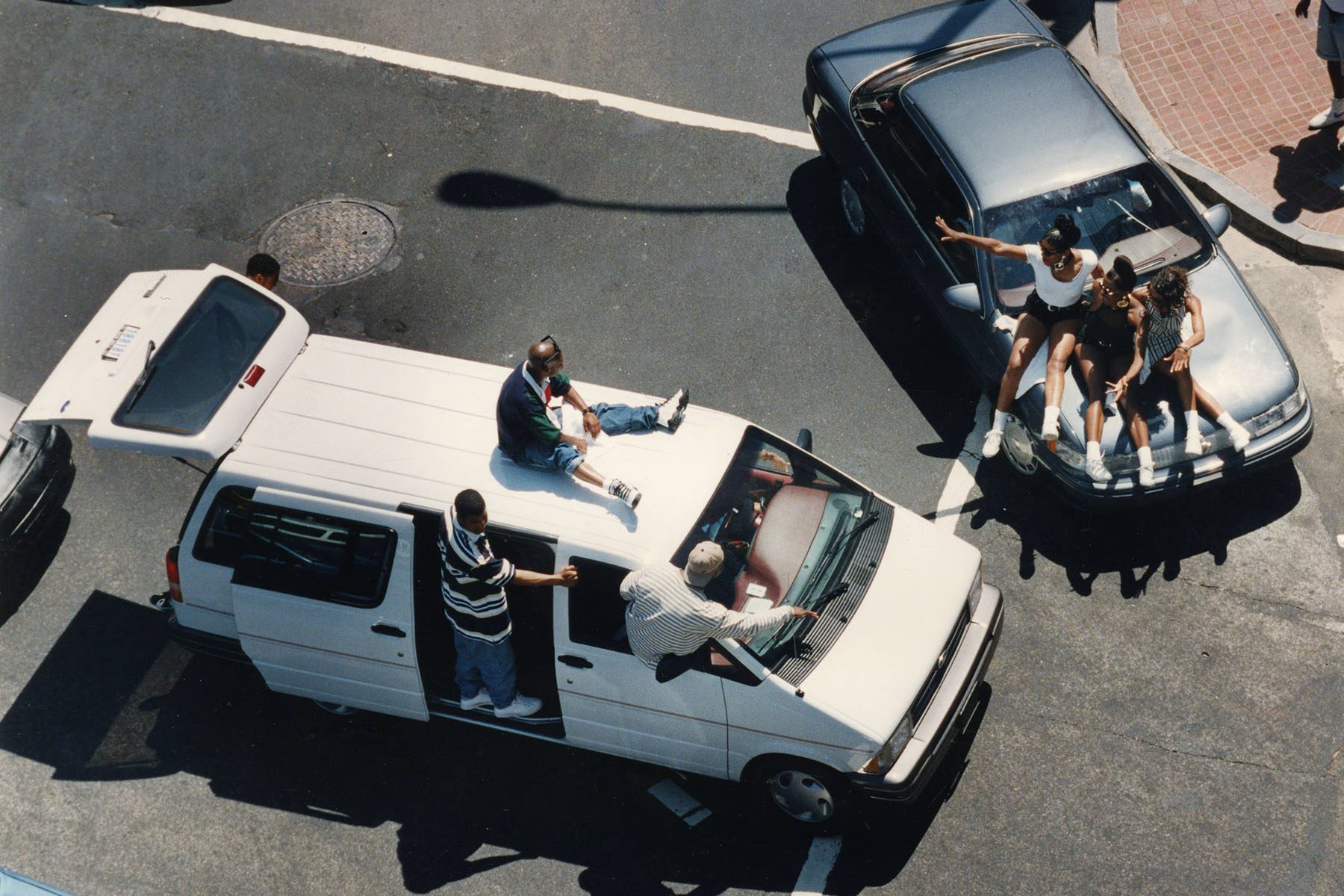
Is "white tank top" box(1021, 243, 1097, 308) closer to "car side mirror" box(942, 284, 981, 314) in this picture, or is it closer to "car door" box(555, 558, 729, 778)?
"car side mirror" box(942, 284, 981, 314)

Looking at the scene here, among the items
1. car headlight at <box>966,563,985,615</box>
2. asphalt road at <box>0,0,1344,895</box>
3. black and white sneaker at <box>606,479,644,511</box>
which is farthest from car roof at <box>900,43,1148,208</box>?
black and white sneaker at <box>606,479,644,511</box>

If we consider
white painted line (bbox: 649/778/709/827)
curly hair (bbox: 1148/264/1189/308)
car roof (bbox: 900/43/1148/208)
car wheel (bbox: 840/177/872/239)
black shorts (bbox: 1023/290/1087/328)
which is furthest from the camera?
car wheel (bbox: 840/177/872/239)

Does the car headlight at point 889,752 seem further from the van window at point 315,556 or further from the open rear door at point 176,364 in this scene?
the open rear door at point 176,364

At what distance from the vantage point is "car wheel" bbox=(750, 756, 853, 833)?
6.52m

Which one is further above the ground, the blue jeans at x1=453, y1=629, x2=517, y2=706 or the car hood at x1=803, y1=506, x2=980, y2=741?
the car hood at x1=803, y1=506, x2=980, y2=741

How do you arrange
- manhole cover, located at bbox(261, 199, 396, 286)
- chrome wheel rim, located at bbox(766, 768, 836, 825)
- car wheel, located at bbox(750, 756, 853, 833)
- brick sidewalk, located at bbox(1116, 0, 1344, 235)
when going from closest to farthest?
car wheel, located at bbox(750, 756, 853, 833) < chrome wheel rim, located at bbox(766, 768, 836, 825) < manhole cover, located at bbox(261, 199, 396, 286) < brick sidewalk, located at bbox(1116, 0, 1344, 235)

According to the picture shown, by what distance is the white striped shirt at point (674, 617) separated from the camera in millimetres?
6121

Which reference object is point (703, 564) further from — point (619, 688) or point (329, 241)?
point (329, 241)

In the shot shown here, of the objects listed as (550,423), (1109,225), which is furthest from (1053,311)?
(550,423)

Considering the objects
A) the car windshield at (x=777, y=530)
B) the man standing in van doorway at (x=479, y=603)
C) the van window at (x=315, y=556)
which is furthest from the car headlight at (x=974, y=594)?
the van window at (x=315, y=556)

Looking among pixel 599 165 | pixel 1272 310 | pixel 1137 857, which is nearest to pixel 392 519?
pixel 1137 857

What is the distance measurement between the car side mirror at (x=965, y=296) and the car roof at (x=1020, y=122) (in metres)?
0.59

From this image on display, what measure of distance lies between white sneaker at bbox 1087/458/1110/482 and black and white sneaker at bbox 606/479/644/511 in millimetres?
3184

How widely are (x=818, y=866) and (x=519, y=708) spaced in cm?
191
